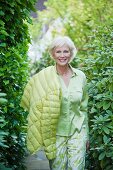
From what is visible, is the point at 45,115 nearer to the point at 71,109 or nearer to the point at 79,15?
the point at 71,109

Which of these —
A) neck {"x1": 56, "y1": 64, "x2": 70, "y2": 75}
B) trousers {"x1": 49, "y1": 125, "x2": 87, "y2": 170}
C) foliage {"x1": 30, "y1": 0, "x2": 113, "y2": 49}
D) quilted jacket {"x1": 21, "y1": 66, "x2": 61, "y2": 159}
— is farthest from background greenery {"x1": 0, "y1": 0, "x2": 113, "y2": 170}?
foliage {"x1": 30, "y1": 0, "x2": 113, "y2": 49}

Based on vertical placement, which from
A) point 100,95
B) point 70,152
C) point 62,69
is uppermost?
point 62,69

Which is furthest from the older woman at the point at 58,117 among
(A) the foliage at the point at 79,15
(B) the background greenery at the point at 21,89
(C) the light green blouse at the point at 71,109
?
(A) the foliage at the point at 79,15

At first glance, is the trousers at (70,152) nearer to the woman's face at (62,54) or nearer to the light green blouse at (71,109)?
the light green blouse at (71,109)

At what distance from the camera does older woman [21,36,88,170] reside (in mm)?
4449

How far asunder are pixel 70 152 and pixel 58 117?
1.32ft

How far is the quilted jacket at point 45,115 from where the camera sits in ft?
14.5

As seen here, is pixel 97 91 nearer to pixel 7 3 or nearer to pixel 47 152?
pixel 47 152

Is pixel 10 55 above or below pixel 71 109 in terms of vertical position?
above

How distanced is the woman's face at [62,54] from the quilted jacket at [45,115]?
154mm

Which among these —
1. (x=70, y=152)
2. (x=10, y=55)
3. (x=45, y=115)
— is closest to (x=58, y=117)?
(x=45, y=115)

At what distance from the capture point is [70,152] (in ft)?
14.7

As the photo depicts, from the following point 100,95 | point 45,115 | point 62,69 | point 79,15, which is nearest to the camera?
point 45,115

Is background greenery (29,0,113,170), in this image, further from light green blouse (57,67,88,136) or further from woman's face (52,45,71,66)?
woman's face (52,45,71,66)
